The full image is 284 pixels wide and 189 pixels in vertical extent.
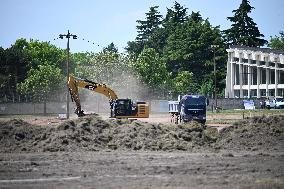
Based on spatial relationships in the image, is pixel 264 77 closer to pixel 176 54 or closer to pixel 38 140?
pixel 176 54

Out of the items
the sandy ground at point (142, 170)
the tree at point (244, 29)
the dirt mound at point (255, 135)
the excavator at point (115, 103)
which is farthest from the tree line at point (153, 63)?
the sandy ground at point (142, 170)

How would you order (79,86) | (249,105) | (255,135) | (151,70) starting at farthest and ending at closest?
1. (151,70)
2. (249,105)
3. (79,86)
4. (255,135)

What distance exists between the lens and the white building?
85.6m

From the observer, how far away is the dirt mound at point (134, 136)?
25.8 m

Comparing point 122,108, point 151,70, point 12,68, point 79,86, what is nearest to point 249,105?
point 151,70

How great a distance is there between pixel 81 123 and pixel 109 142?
8.27ft

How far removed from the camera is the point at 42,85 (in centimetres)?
9138

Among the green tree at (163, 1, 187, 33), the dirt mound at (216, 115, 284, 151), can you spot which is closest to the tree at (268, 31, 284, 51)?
the green tree at (163, 1, 187, 33)

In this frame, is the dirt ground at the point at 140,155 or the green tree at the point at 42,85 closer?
the dirt ground at the point at 140,155

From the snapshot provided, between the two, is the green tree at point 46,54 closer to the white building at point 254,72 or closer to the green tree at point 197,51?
the green tree at point 197,51

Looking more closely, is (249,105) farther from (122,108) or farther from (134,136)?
(134,136)

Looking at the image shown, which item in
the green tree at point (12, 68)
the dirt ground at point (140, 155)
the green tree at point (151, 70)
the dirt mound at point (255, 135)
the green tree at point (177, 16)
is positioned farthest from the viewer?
the green tree at point (177, 16)

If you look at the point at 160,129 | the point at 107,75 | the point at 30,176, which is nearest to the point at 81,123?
the point at 160,129

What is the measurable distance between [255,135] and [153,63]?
6884 centimetres
